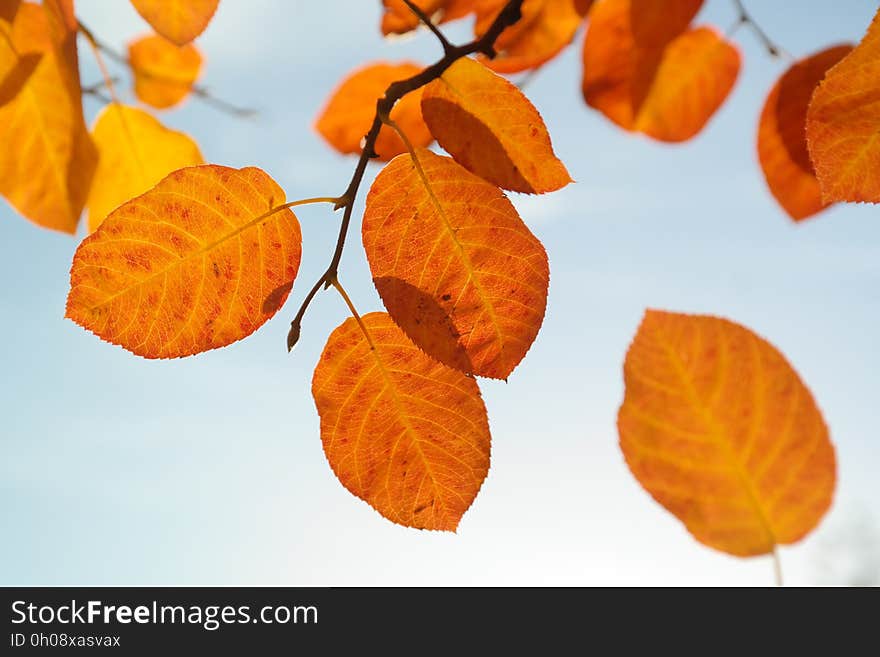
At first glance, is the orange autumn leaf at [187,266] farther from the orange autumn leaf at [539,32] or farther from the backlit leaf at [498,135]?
the orange autumn leaf at [539,32]

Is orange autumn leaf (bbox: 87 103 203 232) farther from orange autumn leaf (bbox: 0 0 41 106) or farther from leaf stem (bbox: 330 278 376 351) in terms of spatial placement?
leaf stem (bbox: 330 278 376 351)

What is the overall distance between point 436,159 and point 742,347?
0.44 ft

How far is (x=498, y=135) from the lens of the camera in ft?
1.09

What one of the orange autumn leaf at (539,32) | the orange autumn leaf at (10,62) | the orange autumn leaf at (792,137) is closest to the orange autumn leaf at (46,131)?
the orange autumn leaf at (10,62)

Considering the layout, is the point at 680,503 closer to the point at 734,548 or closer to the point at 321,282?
the point at 734,548

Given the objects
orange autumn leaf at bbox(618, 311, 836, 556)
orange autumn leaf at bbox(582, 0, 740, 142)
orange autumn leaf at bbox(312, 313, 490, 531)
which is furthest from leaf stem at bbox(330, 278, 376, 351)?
orange autumn leaf at bbox(582, 0, 740, 142)

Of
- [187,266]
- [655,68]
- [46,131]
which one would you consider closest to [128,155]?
[46,131]

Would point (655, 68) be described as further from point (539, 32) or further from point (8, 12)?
point (8, 12)

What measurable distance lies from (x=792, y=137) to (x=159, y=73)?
1.37ft

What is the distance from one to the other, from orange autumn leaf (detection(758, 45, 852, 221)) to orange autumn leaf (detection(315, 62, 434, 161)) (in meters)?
0.21

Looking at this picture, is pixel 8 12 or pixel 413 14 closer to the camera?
pixel 8 12

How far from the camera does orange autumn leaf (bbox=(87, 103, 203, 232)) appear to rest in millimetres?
462

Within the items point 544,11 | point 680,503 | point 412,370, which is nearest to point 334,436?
point 412,370

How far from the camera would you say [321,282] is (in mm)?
343
